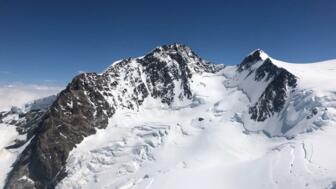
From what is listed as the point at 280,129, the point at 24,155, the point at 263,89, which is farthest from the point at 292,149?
the point at 24,155

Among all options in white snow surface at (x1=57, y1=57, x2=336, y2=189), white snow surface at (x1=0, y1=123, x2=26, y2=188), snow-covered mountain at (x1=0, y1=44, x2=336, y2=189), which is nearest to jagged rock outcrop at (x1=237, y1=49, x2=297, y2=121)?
snow-covered mountain at (x1=0, y1=44, x2=336, y2=189)

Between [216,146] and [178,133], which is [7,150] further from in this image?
[216,146]

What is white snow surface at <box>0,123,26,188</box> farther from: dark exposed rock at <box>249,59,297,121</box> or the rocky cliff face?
dark exposed rock at <box>249,59,297,121</box>

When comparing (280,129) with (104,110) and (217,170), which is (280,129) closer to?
(217,170)

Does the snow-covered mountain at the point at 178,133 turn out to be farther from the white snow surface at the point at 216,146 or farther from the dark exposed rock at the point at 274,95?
the dark exposed rock at the point at 274,95

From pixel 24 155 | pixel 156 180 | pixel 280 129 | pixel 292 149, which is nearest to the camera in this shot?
pixel 292 149

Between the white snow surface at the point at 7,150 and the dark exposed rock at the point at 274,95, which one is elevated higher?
the dark exposed rock at the point at 274,95

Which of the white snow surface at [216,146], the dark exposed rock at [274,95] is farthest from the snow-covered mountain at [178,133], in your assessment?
the dark exposed rock at [274,95]
